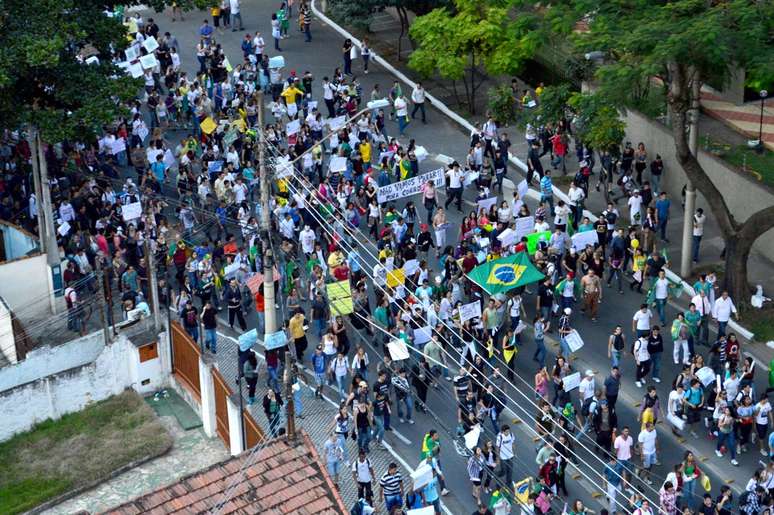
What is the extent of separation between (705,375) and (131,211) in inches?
586

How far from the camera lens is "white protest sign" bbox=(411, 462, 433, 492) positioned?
26703 mm

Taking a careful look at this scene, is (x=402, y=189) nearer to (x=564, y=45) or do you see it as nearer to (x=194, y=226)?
(x=194, y=226)

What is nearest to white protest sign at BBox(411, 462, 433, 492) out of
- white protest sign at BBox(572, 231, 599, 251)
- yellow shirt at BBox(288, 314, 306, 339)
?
yellow shirt at BBox(288, 314, 306, 339)

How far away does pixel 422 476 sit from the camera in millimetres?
26766

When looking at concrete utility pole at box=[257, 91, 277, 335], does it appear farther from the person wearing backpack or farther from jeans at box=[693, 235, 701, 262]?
jeans at box=[693, 235, 701, 262]

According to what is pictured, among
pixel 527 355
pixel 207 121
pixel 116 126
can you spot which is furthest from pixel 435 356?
pixel 116 126

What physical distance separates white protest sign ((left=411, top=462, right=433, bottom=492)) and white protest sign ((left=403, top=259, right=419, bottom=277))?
285 inches

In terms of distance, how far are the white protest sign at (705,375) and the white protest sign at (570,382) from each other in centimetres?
241

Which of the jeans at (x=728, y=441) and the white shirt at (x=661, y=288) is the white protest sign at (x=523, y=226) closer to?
the white shirt at (x=661, y=288)

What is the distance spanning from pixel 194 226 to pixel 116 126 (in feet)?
20.0

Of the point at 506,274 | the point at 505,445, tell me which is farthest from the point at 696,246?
the point at 505,445

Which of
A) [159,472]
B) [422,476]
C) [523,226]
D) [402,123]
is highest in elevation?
[523,226]

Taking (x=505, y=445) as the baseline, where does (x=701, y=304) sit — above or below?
above

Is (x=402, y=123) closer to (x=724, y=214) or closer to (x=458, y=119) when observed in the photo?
(x=458, y=119)
